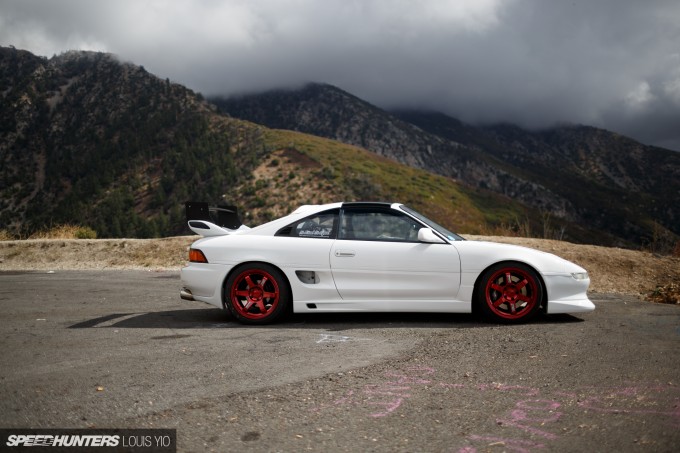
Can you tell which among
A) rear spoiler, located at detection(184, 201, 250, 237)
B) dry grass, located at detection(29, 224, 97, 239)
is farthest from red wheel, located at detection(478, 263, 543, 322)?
dry grass, located at detection(29, 224, 97, 239)

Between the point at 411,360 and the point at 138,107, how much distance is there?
10750 cm

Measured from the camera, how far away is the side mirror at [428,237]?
6.54 meters

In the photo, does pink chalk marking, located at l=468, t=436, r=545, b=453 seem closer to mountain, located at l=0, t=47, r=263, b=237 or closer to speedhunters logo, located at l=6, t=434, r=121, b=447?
speedhunters logo, located at l=6, t=434, r=121, b=447

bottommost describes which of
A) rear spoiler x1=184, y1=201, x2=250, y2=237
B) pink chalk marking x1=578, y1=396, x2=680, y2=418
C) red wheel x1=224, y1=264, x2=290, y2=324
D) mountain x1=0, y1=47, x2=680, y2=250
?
pink chalk marking x1=578, y1=396, x2=680, y2=418

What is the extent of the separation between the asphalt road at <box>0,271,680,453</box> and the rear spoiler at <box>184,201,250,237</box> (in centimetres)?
111

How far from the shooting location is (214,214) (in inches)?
291

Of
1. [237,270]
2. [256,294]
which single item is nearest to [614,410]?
[256,294]

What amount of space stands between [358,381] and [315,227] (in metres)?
2.86

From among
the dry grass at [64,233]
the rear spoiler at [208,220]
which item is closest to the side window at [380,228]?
the rear spoiler at [208,220]

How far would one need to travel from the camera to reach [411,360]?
485 cm

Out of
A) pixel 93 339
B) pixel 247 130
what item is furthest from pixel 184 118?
pixel 93 339

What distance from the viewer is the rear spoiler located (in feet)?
23.1

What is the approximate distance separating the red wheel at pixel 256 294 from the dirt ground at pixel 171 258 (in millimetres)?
6579

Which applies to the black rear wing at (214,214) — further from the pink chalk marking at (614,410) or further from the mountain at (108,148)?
the mountain at (108,148)
